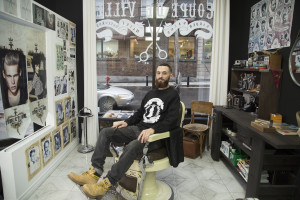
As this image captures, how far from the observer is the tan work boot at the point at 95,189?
5.75 ft

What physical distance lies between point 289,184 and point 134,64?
2.77 metres

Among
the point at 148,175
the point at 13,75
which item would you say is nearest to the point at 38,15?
the point at 13,75

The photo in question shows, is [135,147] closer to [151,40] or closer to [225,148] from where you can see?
[225,148]

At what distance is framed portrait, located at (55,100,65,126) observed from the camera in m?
2.92

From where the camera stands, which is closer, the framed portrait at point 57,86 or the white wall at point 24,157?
Answer: the white wall at point 24,157

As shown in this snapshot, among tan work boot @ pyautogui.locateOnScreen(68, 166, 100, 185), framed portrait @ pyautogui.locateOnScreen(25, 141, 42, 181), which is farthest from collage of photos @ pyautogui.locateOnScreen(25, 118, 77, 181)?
tan work boot @ pyautogui.locateOnScreen(68, 166, 100, 185)

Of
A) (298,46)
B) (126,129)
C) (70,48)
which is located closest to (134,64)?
(70,48)

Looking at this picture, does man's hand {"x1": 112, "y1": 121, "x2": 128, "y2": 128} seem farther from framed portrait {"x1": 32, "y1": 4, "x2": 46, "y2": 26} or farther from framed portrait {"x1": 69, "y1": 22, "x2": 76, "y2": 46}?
framed portrait {"x1": 69, "y1": 22, "x2": 76, "y2": 46}

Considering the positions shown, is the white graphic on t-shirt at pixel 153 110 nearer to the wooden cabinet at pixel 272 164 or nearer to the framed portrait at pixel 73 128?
the wooden cabinet at pixel 272 164

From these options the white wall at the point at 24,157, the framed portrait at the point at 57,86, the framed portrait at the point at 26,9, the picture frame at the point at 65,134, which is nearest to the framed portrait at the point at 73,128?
the picture frame at the point at 65,134

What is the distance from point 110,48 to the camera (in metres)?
3.65

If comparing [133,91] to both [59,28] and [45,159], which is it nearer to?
[59,28]

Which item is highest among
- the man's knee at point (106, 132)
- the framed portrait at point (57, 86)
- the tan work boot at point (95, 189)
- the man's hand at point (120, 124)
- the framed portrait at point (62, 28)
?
the framed portrait at point (62, 28)

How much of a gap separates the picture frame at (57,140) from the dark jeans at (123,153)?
3.56 ft
